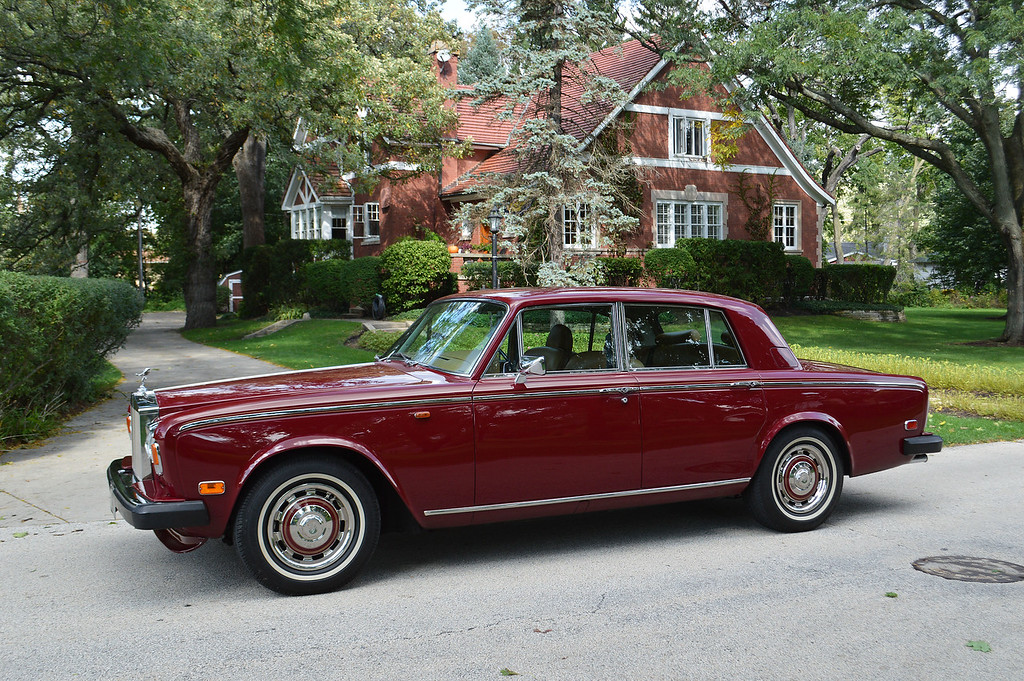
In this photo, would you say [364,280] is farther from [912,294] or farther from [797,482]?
[912,294]

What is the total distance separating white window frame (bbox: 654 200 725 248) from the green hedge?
68.5 feet

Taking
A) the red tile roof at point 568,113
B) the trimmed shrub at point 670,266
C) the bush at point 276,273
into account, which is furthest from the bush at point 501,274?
the bush at point 276,273

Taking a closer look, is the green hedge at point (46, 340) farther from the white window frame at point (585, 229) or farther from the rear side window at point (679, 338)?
the white window frame at point (585, 229)

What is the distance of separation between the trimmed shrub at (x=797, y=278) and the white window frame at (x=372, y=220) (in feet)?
51.7

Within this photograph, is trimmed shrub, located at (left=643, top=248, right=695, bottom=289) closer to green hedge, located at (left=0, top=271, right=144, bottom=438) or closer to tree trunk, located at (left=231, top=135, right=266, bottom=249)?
tree trunk, located at (left=231, top=135, right=266, bottom=249)

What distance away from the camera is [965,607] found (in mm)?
4785

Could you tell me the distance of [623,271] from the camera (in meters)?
26.6

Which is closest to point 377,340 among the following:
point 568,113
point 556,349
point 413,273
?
point 413,273

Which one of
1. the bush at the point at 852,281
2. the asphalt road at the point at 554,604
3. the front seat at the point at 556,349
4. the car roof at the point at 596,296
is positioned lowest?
the asphalt road at the point at 554,604

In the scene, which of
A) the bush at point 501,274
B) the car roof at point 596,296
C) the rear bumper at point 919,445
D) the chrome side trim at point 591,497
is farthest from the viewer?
the bush at point 501,274

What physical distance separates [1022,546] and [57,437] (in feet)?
31.6

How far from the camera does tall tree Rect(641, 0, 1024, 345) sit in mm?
18406

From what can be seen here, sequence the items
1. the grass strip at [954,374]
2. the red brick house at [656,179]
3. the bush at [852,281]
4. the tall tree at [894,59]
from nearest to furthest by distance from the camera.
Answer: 1. the grass strip at [954,374]
2. the tall tree at [894,59]
3. the red brick house at [656,179]
4. the bush at [852,281]

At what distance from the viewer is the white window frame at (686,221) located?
1176 inches
